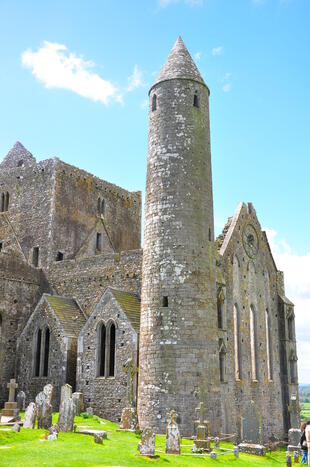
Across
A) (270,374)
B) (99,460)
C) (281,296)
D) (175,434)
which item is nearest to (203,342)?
(175,434)

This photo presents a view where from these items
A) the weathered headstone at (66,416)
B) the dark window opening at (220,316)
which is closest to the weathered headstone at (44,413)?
the weathered headstone at (66,416)

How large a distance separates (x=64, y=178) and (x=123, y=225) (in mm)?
6561

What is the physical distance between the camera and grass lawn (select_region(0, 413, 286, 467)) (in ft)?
42.4

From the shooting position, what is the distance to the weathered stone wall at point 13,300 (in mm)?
27984

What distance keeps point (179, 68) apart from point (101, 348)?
44.4 feet

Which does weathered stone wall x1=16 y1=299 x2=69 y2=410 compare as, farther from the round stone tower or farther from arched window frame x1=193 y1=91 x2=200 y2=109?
arched window frame x1=193 y1=91 x2=200 y2=109

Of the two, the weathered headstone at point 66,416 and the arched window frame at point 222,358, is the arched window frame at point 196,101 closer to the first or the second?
the arched window frame at point 222,358

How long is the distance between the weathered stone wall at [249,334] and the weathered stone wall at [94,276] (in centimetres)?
481

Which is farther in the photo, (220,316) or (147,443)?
(220,316)

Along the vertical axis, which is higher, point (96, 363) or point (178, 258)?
point (178, 258)

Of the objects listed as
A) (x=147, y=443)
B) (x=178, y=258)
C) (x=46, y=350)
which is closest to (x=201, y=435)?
(x=147, y=443)

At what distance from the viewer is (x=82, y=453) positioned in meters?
14.1

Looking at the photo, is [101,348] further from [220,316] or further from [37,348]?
[220,316]

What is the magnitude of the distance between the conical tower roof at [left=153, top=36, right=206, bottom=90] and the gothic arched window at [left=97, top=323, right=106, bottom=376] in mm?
11871
